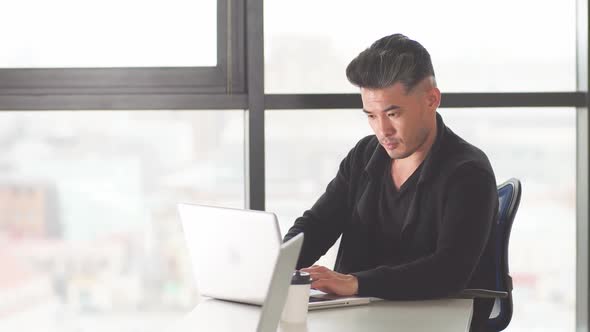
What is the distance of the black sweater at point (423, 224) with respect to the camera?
2.07 metres

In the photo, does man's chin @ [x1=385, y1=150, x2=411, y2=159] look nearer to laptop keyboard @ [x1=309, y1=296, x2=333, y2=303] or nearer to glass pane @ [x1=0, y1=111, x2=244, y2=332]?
laptop keyboard @ [x1=309, y1=296, x2=333, y2=303]

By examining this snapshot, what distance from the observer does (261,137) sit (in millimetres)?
2955

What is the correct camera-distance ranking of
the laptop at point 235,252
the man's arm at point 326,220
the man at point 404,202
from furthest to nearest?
the man's arm at point 326,220, the man at point 404,202, the laptop at point 235,252

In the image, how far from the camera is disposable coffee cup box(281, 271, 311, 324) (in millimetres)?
1780

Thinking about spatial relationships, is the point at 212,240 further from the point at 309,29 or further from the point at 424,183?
the point at 309,29

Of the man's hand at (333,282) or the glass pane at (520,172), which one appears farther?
the glass pane at (520,172)

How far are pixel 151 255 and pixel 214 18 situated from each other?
90cm

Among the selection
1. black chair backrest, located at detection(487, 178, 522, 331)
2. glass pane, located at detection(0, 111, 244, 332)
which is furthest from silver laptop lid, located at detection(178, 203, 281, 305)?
glass pane, located at detection(0, 111, 244, 332)

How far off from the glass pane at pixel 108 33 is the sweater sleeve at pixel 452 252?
1.22 meters

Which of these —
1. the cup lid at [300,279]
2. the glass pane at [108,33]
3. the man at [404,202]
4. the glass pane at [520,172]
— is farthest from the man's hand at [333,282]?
the glass pane at [108,33]

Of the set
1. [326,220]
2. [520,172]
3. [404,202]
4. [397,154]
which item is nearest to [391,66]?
[397,154]

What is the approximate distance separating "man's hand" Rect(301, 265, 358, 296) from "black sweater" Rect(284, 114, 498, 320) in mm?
24

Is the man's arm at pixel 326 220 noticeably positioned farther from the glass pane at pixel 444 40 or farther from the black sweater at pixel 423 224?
the glass pane at pixel 444 40

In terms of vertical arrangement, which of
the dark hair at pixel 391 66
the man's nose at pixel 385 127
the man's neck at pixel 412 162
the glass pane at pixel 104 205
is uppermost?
the dark hair at pixel 391 66
